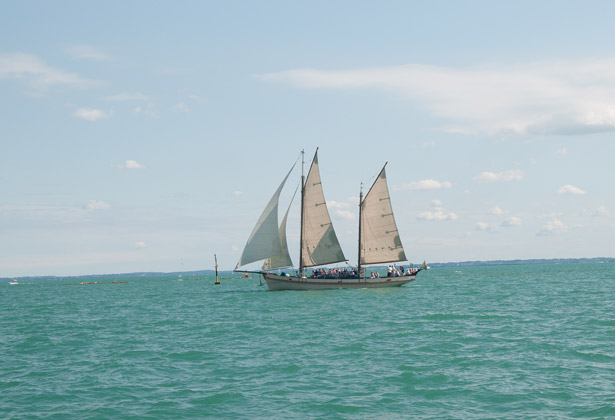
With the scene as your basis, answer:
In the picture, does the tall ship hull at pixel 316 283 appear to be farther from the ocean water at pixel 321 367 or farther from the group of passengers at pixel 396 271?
the ocean water at pixel 321 367

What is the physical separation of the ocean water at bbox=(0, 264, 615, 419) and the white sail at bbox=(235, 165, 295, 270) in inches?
996

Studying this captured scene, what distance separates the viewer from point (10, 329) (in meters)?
49.7

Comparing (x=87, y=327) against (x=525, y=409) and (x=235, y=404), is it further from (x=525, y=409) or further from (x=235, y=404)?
(x=525, y=409)

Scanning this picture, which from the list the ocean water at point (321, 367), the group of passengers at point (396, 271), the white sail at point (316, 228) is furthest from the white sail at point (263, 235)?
the ocean water at point (321, 367)

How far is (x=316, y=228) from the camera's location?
77.9 metres

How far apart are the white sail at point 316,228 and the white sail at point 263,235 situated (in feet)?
13.4

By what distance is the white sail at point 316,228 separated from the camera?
77.4 metres

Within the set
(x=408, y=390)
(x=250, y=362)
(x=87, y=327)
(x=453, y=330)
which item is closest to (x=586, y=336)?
(x=453, y=330)

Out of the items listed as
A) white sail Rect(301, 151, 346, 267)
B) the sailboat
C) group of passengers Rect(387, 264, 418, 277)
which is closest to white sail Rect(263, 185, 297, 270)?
the sailboat

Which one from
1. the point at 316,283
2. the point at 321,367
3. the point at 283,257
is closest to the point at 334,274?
the point at 316,283

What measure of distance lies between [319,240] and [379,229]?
7.79 meters

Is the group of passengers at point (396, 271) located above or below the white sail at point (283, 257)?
below

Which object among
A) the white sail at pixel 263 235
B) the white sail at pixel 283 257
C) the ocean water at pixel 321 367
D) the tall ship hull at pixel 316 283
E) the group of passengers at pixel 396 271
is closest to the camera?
the ocean water at pixel 321 367

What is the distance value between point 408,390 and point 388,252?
5817 centimetres
